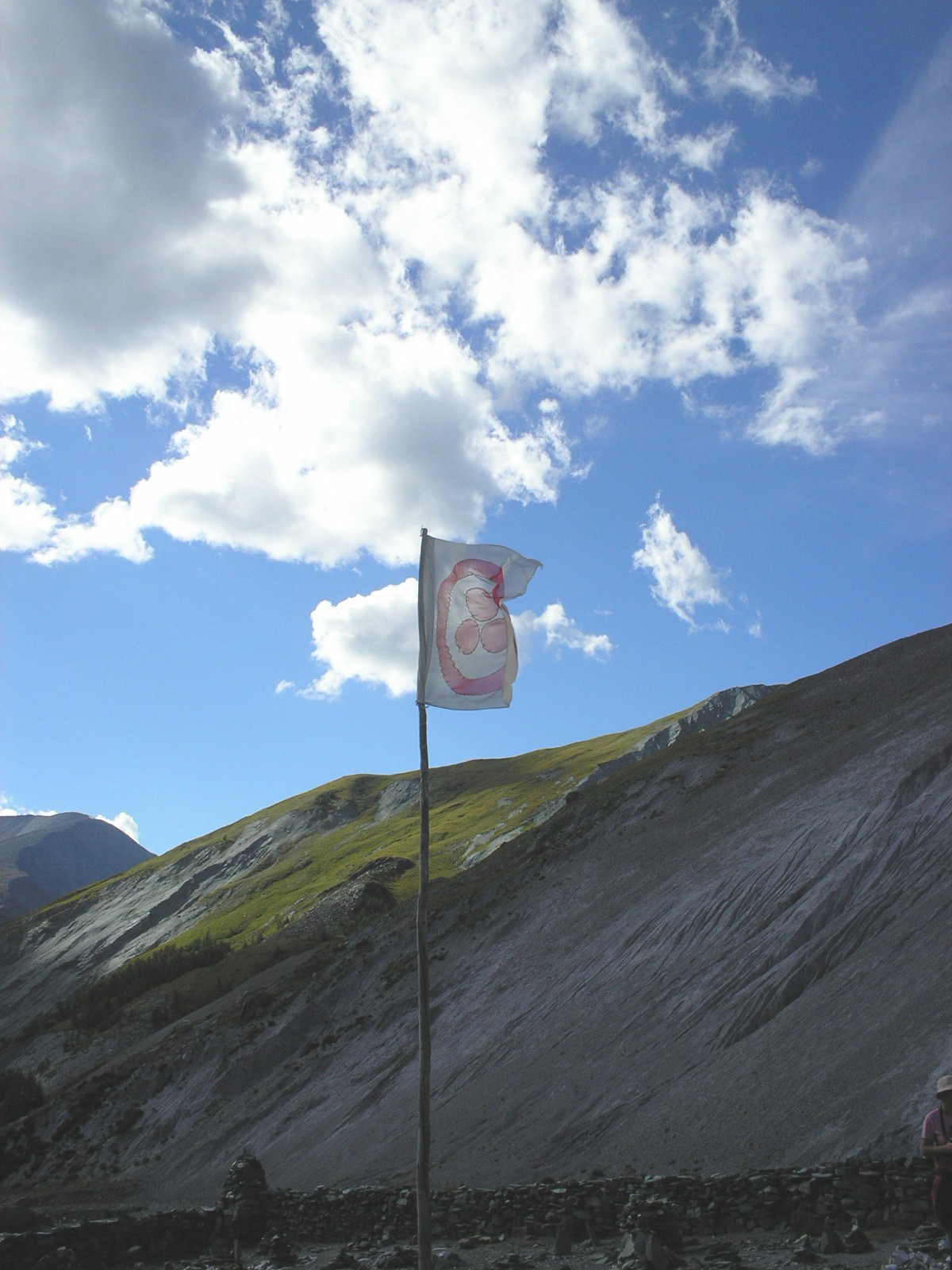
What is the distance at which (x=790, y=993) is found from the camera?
29109 mm

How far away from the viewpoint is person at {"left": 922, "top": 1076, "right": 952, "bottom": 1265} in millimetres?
9922

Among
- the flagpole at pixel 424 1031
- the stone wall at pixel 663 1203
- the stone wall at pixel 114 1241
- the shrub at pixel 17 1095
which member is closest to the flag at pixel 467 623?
the flagpole at pixel 424 1031

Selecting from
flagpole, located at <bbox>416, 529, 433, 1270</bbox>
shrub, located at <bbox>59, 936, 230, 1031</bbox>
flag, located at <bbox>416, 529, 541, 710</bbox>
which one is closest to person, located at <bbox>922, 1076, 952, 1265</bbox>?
flagpole, located at <bbox>416, 529, 433, 1270</bbox>

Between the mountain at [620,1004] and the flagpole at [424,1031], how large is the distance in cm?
1230

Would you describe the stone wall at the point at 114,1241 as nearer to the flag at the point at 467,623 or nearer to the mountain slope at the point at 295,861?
the flag at the point at 467,623

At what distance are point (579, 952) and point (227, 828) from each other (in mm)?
133378

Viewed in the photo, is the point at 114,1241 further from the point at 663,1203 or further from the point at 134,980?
the point at 134,980

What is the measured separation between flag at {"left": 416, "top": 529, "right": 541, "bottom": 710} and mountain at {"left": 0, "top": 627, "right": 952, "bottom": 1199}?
1430cm

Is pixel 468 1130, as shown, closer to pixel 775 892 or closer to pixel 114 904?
pixel 775 892

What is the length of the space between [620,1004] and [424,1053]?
22518 millimetres

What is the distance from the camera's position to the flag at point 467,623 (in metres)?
14.5

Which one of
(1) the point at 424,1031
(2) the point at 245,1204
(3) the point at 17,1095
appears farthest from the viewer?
(3) the point at 17,1095

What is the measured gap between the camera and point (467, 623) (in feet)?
48.8

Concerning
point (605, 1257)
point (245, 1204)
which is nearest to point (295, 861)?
point (245, 1204)
